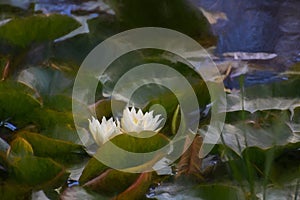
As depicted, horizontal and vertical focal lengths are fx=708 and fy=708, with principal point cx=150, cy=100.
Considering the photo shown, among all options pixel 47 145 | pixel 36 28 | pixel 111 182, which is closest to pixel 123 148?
pixel 111 182

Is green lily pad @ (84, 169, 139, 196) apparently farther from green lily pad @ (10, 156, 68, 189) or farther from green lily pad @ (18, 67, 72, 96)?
green lily pad @ (18, 67, 72, 96)

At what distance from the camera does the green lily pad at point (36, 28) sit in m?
1.72

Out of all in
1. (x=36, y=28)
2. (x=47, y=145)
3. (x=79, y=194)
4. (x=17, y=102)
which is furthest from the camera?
(x=36, y=28)

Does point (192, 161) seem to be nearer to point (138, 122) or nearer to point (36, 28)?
point (138, 122)

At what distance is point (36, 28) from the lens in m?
1.75

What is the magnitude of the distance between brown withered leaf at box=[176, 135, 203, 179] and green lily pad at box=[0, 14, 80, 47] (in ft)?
1.93

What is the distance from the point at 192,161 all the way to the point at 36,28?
0.64 meters

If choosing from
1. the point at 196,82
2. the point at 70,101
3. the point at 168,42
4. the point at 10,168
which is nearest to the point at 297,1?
the point at 168,42

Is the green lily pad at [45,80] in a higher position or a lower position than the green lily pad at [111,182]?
higher

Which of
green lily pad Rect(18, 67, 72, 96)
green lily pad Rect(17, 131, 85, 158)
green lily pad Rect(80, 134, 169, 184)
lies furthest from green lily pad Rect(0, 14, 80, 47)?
green lily pad Rect(80, 134, 169, 184)

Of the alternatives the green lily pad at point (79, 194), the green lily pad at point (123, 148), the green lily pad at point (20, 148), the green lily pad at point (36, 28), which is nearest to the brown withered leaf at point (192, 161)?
the green lily pad at point (123, 148)

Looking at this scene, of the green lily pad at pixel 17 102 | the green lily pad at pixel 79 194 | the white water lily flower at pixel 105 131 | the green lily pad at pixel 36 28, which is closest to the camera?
the green lily pad at pixel 79 194

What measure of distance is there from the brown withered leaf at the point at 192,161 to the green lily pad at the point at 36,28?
1.93 ft

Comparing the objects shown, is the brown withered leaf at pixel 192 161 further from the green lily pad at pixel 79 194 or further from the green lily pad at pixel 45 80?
the green lily pad at pixel 45 80
